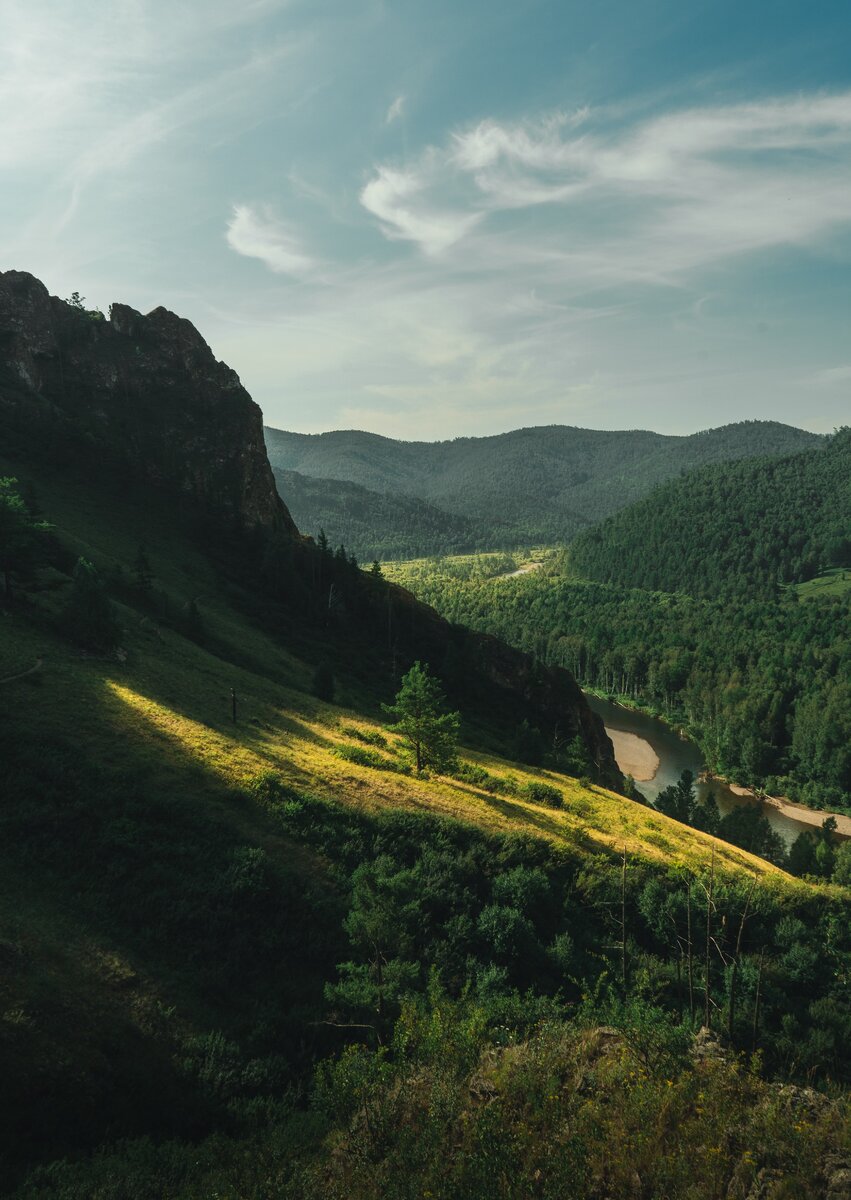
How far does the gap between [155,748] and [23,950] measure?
45.8ft

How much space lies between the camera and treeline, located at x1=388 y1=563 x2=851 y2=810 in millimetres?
115375

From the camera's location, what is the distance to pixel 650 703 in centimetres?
16038

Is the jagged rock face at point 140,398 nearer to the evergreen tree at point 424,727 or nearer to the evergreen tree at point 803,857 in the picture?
the evergreen tree at point 424,727

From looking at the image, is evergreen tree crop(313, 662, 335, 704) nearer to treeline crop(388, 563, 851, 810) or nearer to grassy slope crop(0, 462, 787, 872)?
grassy slope crop(0, 462, 787, 872)

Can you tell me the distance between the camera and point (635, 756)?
12075 centimetres

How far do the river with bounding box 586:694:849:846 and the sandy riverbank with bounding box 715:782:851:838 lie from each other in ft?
0.57

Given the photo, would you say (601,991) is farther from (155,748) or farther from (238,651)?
(238,651)

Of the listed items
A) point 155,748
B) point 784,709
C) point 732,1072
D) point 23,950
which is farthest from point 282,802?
point 784,709

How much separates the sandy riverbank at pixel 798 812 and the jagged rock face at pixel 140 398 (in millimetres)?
102291

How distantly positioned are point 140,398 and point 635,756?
122 metres

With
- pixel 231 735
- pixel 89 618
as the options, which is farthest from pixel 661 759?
pixel 89 618

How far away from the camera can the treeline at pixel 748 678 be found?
379ft

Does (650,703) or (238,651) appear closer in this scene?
(238,651)

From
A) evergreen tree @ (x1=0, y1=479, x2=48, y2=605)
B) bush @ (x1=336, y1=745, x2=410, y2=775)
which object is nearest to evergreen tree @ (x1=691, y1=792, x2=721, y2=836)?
bush @ (x1=336, y1=745, x2=410, y2=775)
